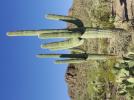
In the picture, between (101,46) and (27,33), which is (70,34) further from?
(101,46)

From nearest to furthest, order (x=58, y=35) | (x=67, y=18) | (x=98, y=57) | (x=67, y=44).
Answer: (x=58, y=35) < (x=67, y=44) < (x=67, y=18) < (x=98, y=57)

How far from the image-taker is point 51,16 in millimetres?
11758

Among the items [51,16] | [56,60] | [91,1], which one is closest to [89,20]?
[91,1]

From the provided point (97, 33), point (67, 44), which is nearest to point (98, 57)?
point (97, 33)

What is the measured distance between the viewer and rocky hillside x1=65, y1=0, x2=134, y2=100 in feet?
42.0

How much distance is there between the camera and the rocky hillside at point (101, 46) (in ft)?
42.0

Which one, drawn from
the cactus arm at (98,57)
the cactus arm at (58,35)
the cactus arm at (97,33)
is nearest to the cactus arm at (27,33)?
the cactus arm at (58,35)

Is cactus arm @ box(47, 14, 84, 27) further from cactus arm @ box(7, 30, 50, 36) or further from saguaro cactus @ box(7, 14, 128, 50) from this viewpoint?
cactus arm @ box(7, 30, 50, 36)

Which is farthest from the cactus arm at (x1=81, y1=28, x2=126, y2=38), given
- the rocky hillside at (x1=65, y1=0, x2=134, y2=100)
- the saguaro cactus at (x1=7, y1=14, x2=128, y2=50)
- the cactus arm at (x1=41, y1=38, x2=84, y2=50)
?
the rocky hillside at (x1=65, y1=0, x2=134, y2=100)

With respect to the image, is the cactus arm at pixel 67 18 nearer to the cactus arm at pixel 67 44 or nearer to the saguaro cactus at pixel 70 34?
the saguaro cactus at pixel 70 34

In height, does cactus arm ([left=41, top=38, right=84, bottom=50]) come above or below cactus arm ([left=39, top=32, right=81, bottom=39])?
below

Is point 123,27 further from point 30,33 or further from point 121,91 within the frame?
point 30,33

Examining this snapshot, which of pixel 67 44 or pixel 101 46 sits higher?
pixel 101 46

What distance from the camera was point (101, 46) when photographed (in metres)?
16.3
